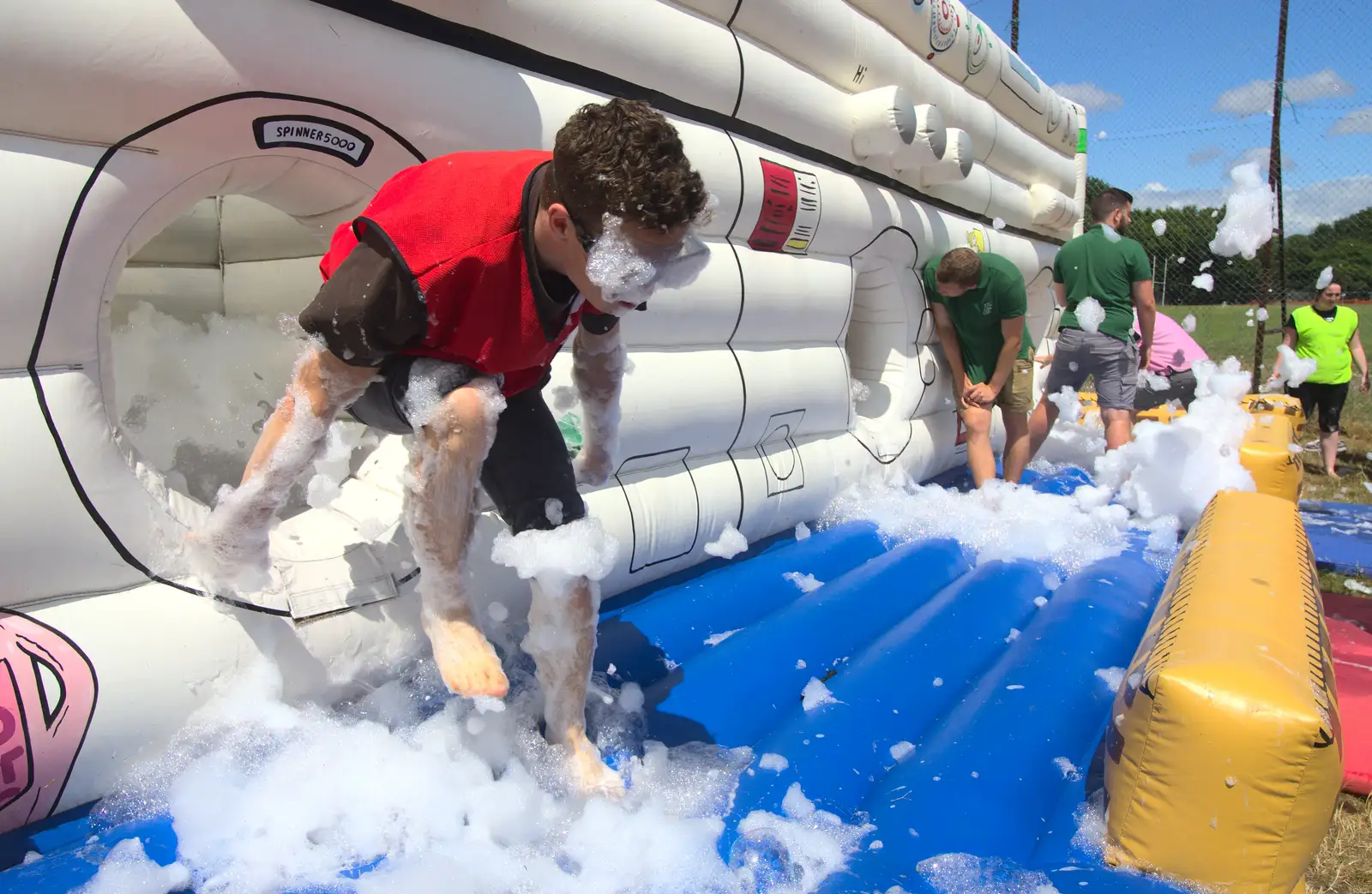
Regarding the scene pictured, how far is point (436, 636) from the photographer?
1.29 metres

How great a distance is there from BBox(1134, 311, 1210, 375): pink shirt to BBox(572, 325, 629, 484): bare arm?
14.2 feet

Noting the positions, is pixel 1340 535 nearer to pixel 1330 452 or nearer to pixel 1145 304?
pixel 1145 304

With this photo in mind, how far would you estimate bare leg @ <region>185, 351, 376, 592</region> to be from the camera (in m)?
1.21

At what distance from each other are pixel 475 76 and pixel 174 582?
0.97 metres

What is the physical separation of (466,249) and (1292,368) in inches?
189

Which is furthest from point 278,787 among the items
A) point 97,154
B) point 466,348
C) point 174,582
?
point 97,154

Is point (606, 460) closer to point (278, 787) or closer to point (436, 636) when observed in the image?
point (436, 636)

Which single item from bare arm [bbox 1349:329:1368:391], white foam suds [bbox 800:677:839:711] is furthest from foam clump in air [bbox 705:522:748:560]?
bare arm [bbox 1349:329:1368:391]

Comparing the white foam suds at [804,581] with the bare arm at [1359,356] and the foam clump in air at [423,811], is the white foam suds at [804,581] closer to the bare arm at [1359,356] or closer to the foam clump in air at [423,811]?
the foam clump in air at [423,811]

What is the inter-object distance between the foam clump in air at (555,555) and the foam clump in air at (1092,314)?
8.88 feet

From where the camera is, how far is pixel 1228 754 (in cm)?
113

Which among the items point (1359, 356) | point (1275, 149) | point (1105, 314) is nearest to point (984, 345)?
point (1105, 314)

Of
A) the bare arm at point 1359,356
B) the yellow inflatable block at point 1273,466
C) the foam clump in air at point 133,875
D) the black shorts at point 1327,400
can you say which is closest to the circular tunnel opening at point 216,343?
the foam clump in air at point 133,875

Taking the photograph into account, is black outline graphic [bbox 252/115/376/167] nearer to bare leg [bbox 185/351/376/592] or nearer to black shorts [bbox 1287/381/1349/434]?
bare leg [bbox 185/351/376/592]
